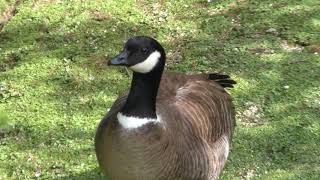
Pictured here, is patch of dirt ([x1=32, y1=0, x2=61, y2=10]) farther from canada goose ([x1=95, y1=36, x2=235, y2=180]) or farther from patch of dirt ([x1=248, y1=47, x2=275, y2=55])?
canada goose ([x1=95, y1=36, x2=235, y2=180])

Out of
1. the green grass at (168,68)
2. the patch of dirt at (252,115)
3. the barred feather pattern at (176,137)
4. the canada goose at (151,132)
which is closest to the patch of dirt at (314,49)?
the green grass at (168,68)

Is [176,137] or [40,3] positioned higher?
[176,137]

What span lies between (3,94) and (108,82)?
894 mm

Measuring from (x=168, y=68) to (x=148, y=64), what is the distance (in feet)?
6.82

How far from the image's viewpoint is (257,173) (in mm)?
4383

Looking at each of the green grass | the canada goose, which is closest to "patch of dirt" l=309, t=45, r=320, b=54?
the green grass

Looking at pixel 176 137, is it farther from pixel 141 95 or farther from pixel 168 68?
pixel 168 68

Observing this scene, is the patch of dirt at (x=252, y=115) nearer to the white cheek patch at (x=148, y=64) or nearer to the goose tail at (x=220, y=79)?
the goose tail at (x=220, y=79)

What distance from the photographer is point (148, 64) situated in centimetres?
332

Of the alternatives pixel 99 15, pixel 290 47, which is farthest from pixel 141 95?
pixel 99 15

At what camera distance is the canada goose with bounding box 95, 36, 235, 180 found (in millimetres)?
3305

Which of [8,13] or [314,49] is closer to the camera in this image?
[314,49]

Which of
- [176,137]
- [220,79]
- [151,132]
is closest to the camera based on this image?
[151,132]

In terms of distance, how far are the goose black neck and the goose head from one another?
0.17 ft
